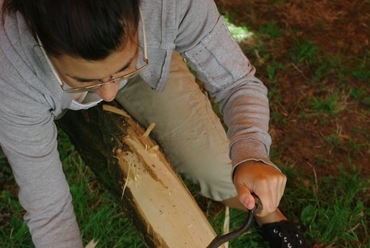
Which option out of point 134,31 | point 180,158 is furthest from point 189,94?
point 134,31

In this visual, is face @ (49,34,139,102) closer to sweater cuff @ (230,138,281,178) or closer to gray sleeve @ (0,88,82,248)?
gray sleeve @ (0,88,82,248)

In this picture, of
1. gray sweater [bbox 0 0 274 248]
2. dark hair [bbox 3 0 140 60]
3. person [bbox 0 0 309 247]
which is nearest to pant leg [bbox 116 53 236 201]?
person [bbox 0 0 309 247]

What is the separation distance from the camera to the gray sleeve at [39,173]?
125cm

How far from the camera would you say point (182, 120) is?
5.53 feet

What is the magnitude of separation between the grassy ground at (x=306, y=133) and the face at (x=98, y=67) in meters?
0.89

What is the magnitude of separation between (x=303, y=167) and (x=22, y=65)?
4.49ft

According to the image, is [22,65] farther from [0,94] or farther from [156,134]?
[156,134]

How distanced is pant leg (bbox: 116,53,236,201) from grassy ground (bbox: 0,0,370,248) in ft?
1.08

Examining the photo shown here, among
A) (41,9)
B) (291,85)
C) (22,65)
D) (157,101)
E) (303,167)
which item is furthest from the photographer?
(291,85)

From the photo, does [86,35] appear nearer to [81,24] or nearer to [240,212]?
[81,24]

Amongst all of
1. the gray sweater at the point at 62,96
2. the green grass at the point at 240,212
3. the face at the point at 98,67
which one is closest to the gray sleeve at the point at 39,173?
the gray sweater at the point at 62,96

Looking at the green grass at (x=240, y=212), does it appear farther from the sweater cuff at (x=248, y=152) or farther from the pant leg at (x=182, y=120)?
the sweater cuff at (x=248, y=152)

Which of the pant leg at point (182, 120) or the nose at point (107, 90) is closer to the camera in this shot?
the nose at point (107, 90)

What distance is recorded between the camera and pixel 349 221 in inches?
77.0
